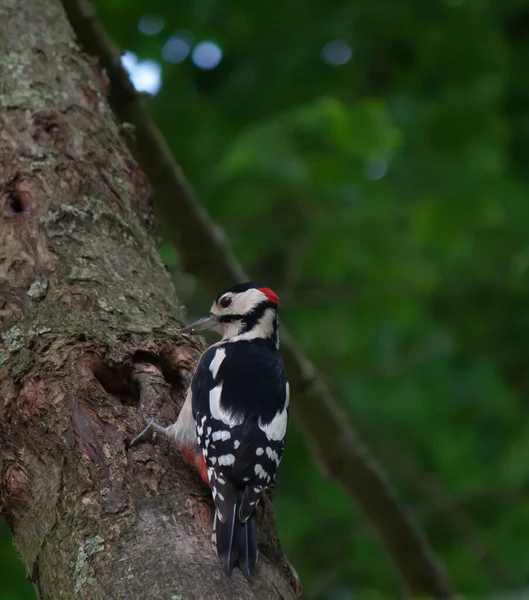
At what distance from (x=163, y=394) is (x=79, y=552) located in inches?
28.4

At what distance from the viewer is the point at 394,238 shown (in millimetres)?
4969

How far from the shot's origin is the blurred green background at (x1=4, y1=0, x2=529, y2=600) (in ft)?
16.2

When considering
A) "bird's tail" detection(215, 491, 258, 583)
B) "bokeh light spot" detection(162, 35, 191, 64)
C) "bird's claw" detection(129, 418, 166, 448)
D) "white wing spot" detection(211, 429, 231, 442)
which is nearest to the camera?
"bird's tail" detection(215, 491, 258, 583)

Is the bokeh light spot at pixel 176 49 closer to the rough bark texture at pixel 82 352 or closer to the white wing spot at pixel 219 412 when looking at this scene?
the rough bark texture at pixel 82 352

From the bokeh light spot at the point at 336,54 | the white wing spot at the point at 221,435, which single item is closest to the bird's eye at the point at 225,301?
the white wing spot at the point at 221,435

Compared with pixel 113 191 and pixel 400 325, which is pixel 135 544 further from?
pixel 400 325

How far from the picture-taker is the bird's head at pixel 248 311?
3.53 m

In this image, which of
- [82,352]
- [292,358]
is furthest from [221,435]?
[292,358]

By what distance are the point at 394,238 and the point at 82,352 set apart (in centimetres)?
272

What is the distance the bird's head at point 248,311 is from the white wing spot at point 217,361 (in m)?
0.43

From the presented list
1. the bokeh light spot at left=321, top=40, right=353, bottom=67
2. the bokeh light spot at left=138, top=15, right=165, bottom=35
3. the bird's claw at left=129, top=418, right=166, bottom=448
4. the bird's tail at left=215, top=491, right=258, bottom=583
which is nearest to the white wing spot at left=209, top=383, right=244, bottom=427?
the bird's claw at left=129, top=418, right=166, bottom=448

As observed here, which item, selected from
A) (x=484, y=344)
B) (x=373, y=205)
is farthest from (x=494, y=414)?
(x=373, y=205)

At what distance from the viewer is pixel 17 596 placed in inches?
184

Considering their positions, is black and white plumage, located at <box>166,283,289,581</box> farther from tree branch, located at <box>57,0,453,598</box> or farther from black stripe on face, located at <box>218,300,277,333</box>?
tree branch, located at <box>57,0,453,598</box>
